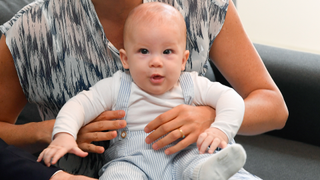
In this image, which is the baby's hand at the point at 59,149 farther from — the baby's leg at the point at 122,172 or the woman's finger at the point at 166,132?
the woman's finger at the point at 166,132

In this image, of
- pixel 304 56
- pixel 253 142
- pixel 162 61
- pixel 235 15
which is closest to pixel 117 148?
pixel 162 61

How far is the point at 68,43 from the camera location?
108 centimetres

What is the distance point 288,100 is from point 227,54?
0.49 meters

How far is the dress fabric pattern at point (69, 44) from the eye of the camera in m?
1.06

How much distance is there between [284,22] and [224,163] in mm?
1973

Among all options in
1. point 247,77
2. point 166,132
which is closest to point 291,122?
point 247,77

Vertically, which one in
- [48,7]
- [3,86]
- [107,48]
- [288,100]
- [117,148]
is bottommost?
[288,100]

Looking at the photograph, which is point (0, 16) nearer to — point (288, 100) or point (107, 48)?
point (107, 48)

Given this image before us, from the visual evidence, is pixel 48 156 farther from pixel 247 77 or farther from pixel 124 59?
pixel 247 77

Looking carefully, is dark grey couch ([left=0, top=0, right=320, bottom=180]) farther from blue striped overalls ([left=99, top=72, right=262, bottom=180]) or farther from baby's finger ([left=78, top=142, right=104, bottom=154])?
baby's finger ([left=78, top=142, right=104, bottom=154])

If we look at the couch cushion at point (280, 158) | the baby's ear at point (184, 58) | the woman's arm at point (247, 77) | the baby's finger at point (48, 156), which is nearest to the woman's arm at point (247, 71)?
the woman's arm at point (247, 77)

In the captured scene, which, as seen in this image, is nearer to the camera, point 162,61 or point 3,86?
point 162,61

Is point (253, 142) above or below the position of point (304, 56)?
below

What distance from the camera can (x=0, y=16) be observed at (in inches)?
53.5
